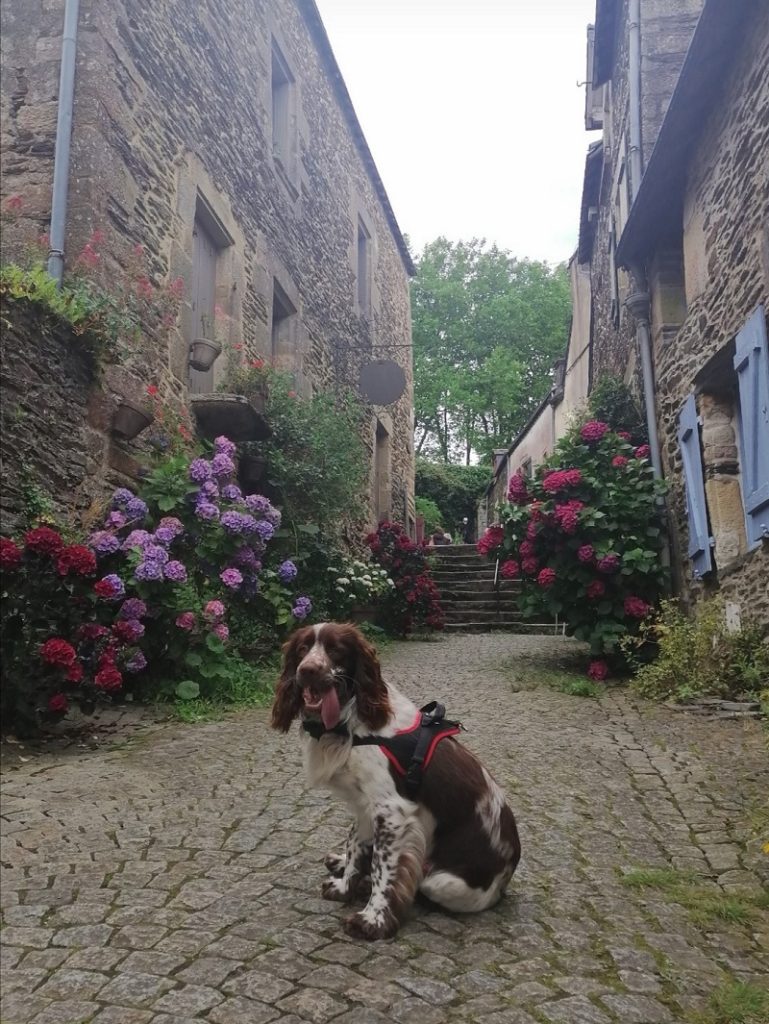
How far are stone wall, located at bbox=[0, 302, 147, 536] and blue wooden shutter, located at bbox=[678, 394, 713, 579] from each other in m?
4.60

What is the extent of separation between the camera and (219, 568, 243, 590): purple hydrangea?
18.8 feet

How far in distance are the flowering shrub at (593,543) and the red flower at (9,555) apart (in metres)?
4.48

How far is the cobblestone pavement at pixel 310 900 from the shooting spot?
200 cm

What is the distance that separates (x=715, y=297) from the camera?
6.34 meters

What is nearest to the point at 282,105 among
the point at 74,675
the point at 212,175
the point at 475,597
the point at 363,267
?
the point at 212,175

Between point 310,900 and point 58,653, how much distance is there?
7.19 feet

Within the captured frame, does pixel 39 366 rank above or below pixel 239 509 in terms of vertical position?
above

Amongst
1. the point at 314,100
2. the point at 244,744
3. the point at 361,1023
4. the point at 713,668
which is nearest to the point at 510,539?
the point at 713,668

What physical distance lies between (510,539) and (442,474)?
2063 cm

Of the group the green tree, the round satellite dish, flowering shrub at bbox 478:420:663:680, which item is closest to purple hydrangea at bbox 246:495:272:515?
flowering shrub at bbox 478:420:663:680

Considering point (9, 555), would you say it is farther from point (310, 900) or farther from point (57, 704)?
point (310, 900)

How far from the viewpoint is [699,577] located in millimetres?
6660

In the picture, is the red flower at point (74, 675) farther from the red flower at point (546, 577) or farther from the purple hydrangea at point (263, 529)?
the red flower at point (546, 577)

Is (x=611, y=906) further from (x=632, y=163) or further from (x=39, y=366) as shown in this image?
(x=632, y=163)
